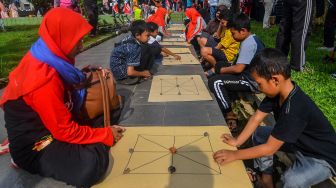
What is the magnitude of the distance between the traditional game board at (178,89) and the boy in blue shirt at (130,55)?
1.13ft

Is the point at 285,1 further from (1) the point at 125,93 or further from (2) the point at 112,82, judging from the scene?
(2) the point at 112,82

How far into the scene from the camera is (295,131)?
2203mm

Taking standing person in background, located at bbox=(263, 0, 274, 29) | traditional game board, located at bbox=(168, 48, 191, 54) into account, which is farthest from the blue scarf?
standing person in background, located at bbox=(263, 0, 274, 29)

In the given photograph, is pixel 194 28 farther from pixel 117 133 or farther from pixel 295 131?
pixel 295 131

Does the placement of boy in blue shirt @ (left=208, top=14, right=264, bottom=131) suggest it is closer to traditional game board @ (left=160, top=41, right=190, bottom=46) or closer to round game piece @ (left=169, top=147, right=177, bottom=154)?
round game piece @ (left=169, top=147, right=177, bottom=154)

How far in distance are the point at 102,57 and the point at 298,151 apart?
560 centimetres

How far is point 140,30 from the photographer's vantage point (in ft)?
14.8

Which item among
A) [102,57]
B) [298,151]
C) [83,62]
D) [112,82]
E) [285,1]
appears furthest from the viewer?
[102,57]

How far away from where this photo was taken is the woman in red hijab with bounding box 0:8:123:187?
6.58ft

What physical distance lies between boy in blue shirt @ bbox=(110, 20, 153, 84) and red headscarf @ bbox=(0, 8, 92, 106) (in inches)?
85.4

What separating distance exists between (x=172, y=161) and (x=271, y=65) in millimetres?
992

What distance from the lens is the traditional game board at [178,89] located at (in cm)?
394

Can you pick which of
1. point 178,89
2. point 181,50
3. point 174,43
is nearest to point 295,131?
point 178,89

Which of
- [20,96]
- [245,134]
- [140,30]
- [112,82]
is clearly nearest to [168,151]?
[245,134]
